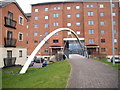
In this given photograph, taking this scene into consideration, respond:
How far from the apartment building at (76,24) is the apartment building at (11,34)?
17426mm

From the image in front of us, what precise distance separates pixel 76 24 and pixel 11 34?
2692 centimetres

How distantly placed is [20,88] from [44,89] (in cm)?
141

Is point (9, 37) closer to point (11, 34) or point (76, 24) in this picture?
point (11, 34)

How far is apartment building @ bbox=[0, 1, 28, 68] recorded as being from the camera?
16438mm

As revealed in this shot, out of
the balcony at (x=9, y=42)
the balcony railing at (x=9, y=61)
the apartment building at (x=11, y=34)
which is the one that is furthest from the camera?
the balcony at (x=9, y=42)

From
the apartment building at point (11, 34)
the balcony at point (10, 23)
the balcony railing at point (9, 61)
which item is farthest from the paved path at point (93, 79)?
the balcony at point (10, 23)

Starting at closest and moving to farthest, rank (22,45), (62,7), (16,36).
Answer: (16,36) → (22,45) → (62,7)

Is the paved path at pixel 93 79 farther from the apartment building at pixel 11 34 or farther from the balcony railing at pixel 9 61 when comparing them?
the apartment building at pixel 11 34

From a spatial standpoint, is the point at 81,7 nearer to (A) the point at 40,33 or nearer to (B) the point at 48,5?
(B) the point at 48,5

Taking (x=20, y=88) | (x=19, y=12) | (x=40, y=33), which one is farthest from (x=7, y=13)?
(x=40, y=33)

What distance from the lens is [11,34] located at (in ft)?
61.9

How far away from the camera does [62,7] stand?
40562 mm

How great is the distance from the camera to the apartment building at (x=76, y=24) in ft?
125

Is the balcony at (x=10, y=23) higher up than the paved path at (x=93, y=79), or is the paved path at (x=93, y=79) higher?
the balcony at (x=10, y=23)
